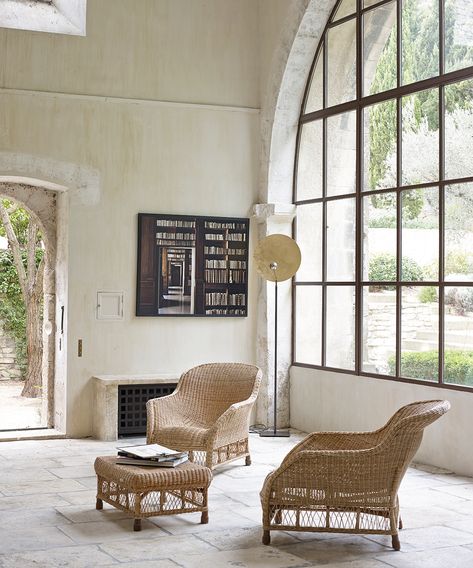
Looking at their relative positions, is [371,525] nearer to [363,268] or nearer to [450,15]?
[363,268]

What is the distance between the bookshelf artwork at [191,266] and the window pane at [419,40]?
242 cm

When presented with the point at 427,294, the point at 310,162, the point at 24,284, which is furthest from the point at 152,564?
the point at 24,284

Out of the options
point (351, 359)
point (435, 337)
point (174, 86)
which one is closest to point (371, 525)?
point (435, 337)

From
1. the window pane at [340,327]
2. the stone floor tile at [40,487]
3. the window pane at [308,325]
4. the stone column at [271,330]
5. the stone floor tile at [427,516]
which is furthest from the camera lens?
the stone column at [271,330]

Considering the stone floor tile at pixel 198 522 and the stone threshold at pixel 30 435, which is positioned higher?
the stone threshold at pixel 30 435

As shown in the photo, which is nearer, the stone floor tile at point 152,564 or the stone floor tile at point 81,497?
the stone floor tile at point 152,564

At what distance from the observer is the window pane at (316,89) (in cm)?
898

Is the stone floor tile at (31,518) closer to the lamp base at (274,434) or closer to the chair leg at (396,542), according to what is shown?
the chair leg at (396,542)

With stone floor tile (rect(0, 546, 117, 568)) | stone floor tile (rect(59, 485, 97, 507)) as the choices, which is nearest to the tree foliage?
stone floor tile (rect(59, 485, 97, 507))

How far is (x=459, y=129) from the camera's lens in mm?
Answer: 7160

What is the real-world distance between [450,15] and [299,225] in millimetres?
2763

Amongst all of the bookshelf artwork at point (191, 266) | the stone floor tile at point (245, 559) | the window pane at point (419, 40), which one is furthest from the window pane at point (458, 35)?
the stone floor tile at point (245, 559)

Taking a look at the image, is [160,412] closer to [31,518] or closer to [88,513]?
[88,513]

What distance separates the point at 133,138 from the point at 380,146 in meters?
2.44
